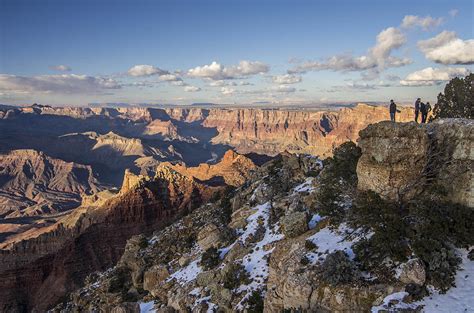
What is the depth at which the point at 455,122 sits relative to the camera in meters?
24.3

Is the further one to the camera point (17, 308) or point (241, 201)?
point (17, 308)

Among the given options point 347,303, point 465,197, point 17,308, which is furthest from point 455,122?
point 17,308

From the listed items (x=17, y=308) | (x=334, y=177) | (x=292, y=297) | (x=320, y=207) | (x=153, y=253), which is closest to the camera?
(x=292, y=297)

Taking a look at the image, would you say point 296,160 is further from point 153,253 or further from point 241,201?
point 153,253

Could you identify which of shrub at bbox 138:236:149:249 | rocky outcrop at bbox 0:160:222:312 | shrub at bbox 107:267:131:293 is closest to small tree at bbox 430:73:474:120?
shrub at bbox 138:236:149:249

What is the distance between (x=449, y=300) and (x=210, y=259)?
62.3ft

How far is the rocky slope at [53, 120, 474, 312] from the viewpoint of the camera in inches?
760

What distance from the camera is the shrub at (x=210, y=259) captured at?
3269 cm

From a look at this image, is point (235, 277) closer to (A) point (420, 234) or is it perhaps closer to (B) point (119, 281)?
(A) point (420, 234)

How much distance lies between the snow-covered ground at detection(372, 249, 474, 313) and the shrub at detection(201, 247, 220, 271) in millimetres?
16397

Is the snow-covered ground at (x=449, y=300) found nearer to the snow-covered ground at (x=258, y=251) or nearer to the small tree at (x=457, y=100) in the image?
→ the snow-covered ground at (x=258, y=251)

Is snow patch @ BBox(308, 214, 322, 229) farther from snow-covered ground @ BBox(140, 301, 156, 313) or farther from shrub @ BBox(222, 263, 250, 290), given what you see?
snow-covered ground @ BBox(140, 301, 156, 313)

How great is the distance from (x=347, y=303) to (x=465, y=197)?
972 cm

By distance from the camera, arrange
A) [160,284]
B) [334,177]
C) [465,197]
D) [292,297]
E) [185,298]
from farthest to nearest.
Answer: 1. [160,284]
2. [334,177]
3. [185,298]
4. [465,197]
5. [292,297]
